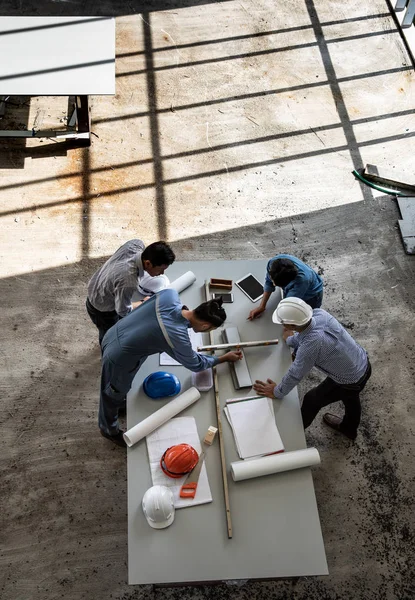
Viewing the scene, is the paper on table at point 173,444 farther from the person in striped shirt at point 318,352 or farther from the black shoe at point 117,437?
the black shoe at point 117,437

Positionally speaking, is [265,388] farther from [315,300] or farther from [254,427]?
[315,300]

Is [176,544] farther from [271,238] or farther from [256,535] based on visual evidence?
[271,238]

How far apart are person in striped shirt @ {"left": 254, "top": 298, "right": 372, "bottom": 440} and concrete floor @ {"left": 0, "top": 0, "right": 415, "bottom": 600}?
0.92 m

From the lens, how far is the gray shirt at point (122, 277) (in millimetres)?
3758

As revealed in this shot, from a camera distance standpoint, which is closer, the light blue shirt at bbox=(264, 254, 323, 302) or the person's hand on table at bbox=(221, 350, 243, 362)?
the person's hand on table at bbox=(221, 350, 243, 362)

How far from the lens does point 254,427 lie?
352 centimetres

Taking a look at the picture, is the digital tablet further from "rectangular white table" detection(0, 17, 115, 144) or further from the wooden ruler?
"rectangular white table" detection(0, 17, 115, 144)

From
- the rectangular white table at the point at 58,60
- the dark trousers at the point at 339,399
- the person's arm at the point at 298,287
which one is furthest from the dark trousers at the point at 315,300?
the rectangular white table at the point at 58,60

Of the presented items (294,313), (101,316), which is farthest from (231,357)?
(101,316)

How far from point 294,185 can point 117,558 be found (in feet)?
11.9

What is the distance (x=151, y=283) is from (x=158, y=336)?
2.15ft

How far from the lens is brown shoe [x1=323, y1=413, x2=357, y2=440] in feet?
14.9

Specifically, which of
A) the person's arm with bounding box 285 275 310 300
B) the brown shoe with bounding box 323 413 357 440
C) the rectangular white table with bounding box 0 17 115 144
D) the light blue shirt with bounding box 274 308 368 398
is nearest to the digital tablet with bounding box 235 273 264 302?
the person's arm with bounding box 285 275 310 300

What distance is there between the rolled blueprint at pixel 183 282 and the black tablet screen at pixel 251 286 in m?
0.33
